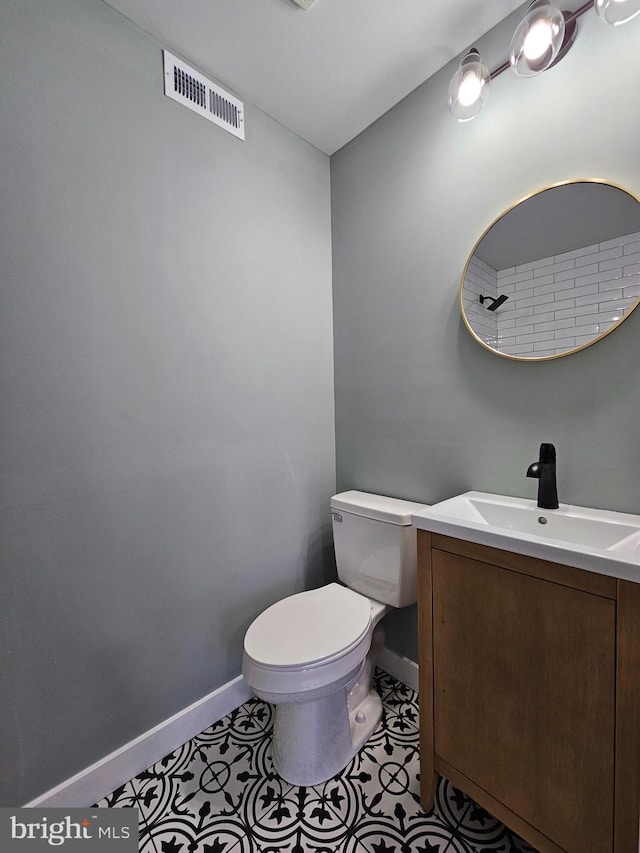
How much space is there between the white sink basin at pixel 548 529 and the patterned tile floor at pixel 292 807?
83 centimetres

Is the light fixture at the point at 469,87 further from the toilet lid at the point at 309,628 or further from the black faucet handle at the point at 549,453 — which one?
the toilet lid at the point at 309,628

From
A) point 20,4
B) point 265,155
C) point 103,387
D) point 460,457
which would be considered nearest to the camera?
point 20,4

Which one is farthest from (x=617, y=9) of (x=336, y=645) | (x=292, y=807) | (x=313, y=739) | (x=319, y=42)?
(x=292, y=807)

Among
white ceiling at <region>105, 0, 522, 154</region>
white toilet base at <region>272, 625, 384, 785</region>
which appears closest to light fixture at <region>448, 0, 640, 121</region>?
white ceiling at <region>105, 0, 522, 154</region>

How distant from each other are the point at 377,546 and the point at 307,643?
1.43ft

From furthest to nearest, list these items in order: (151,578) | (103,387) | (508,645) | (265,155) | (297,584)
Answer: (297,584)
(265,155)
(151,578)
(103,387)
(508,645)

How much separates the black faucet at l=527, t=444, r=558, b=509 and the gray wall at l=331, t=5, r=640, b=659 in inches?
3.4

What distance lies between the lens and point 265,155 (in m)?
1.52

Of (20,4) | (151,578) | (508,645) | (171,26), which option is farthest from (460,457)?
(20,4)

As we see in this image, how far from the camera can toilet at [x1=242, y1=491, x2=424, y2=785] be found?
1046 millimetres

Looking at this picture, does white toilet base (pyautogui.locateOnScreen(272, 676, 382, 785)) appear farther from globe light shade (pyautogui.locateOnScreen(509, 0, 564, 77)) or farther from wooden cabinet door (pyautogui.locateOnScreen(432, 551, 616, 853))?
globe light shade (pyautogui.locateOnScreen(509, 0, 564, 77))

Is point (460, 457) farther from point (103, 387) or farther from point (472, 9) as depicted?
point (472, 9)

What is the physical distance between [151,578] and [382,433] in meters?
1.05

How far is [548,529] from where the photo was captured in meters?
1.02
